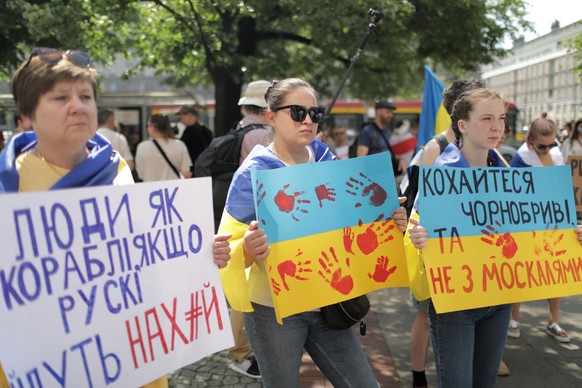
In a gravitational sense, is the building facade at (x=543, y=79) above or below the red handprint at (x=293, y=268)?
above

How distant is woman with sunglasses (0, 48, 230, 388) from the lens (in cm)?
168

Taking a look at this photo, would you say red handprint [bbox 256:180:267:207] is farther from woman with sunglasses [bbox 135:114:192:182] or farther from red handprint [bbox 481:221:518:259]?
woman with sunglasses [bbox 135:114:192:182]

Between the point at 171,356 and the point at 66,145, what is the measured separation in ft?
2.61

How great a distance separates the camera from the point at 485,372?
2.68m

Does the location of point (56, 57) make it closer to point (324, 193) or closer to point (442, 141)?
point (324, 193)

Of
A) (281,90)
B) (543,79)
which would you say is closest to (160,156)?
(281,90)

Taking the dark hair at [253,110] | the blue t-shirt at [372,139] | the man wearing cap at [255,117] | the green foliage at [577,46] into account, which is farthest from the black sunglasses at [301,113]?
the green foliage at [577,46]

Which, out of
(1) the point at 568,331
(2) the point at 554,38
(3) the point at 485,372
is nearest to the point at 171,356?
(3) the point at 485,372

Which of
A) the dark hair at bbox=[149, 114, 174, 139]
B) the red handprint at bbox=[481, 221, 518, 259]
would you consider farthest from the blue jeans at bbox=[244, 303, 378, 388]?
the dark hair at bbox=[149, 114, 174, 139]

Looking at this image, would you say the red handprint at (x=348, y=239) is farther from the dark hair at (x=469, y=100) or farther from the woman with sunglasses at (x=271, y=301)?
the dark hair at (x=469, y=100)

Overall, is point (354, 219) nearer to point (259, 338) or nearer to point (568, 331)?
point (259, 338)

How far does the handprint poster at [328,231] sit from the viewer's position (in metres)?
2.21

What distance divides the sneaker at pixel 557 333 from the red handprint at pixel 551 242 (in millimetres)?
2276

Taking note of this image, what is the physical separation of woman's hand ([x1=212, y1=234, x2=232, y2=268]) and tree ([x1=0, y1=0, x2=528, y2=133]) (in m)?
5.96
